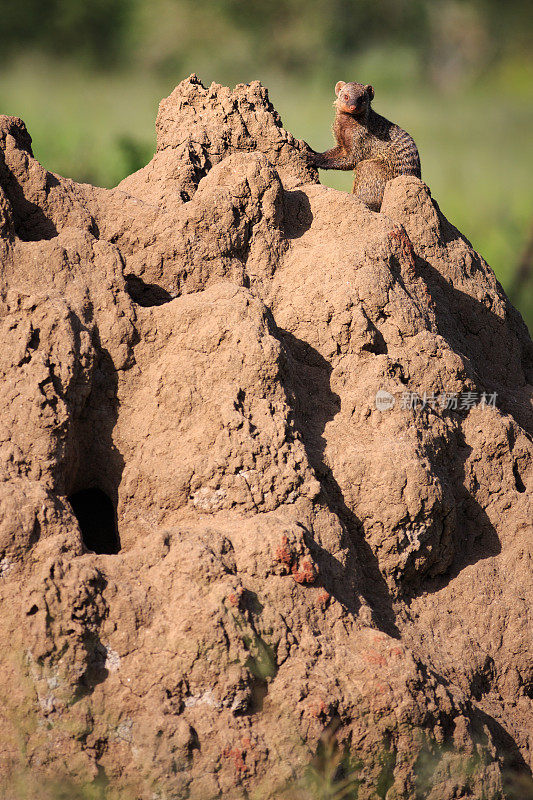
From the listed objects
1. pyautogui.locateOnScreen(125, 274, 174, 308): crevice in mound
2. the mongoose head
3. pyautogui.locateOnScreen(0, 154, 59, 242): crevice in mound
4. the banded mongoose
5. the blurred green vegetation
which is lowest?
pyautogui.locateOnScreen(125, 274, 174, 308): crevice in mound

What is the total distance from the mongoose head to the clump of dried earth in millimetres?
1663

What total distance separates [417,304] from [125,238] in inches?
49.9

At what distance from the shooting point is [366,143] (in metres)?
5.75

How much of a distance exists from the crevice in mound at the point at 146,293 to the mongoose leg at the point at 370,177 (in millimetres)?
2168

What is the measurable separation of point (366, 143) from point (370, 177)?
299 millimetres

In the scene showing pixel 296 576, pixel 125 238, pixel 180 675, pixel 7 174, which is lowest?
pixel 180 675

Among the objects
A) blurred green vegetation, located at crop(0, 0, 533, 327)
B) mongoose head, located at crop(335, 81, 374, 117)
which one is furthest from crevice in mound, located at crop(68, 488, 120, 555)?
blurred green vegetation, located at crop(0, 0, 533, 327)

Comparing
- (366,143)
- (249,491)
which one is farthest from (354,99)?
(249,491)

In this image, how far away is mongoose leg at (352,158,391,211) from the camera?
5.36 meters

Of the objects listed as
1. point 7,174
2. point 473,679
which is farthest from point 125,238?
point 473,679

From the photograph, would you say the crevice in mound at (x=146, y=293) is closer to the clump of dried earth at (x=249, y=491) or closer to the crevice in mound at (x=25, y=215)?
the clump of dried earth at (x=249, y=491)

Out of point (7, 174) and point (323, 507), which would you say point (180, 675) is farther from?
point (7, 174)

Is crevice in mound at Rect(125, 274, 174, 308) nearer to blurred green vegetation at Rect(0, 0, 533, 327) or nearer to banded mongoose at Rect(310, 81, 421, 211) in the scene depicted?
banded mongoose at Rect(310, 81, 421, 211)

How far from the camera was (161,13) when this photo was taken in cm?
1227
